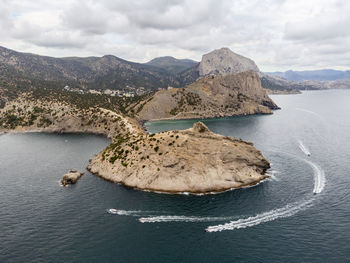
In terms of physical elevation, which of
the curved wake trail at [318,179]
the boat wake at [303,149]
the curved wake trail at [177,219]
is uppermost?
the boat wake at [303,149]

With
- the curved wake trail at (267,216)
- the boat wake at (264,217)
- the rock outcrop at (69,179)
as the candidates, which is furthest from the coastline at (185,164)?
the boat wake at (264,217)

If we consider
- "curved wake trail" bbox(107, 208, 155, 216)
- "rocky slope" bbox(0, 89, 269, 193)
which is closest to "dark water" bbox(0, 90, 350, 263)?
"curved wake trail" bbox(107, 208, 155, 216)

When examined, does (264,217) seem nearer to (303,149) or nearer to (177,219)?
→ (177,219)

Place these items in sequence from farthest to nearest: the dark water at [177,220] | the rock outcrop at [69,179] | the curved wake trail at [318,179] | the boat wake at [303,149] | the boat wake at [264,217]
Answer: the boat wake at [303,149] → the rock outcrop at [69,179] → the curved wake trail at [318,179] → the boat wake at [264,217] → the dark water at [177,220]

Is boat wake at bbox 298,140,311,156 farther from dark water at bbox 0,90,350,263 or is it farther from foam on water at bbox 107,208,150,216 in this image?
foam on water at bbox 107,208,150,216

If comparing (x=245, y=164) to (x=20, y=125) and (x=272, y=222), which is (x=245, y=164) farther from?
(x=20, y=125)

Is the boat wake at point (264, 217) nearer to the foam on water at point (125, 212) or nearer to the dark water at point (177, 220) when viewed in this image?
the dark water at point (177, 220)

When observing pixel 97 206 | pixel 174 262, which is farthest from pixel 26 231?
pixel 174 262

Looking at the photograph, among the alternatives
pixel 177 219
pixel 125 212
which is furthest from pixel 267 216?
pixel 125 212
